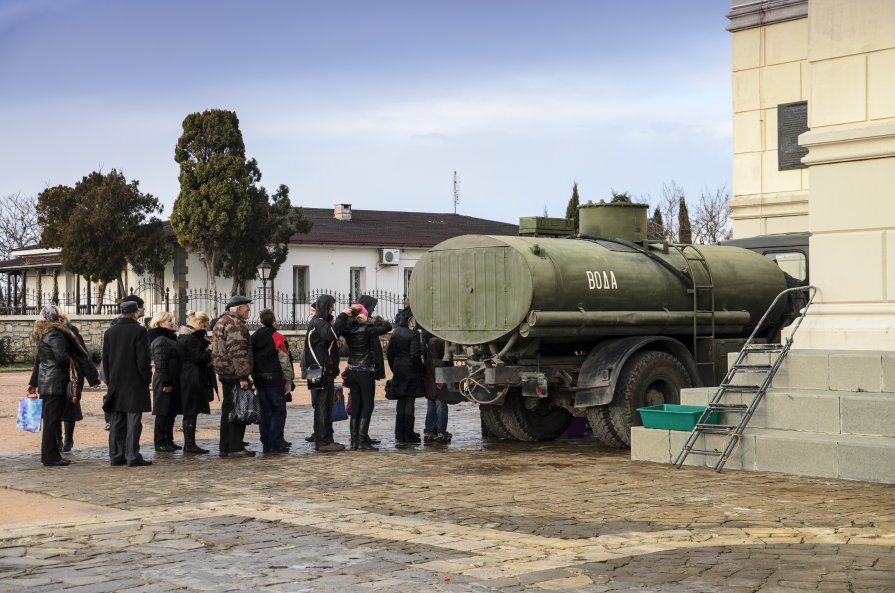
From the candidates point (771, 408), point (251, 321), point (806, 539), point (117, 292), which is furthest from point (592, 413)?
point (117, 292)

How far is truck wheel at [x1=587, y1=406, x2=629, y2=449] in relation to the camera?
14617 millimetres

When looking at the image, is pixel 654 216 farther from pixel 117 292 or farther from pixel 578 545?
pixel 578 545

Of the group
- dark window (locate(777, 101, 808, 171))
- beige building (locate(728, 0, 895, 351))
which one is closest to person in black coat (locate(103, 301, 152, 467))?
beige building (locate(728, 0, 895, 351))

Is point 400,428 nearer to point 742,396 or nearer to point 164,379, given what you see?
point 164,379

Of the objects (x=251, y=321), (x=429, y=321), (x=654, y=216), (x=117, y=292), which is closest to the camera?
(x=429, y=321)

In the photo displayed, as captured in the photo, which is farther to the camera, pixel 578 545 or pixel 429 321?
pixel 429 321

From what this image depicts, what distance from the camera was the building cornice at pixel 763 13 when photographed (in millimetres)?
21750

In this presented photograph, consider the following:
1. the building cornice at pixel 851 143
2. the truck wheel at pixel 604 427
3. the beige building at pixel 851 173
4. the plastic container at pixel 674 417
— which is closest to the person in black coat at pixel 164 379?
the truck wheel at pixel 604 427

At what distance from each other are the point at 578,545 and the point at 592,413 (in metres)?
6.45

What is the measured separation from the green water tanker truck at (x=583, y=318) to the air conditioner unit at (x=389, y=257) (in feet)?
121

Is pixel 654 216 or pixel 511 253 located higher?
pixel 654 216

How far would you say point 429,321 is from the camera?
15375mm

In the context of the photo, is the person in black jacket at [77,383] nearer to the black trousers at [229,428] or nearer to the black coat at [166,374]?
the black coat at [166,374]

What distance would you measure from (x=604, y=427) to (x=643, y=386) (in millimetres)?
661
